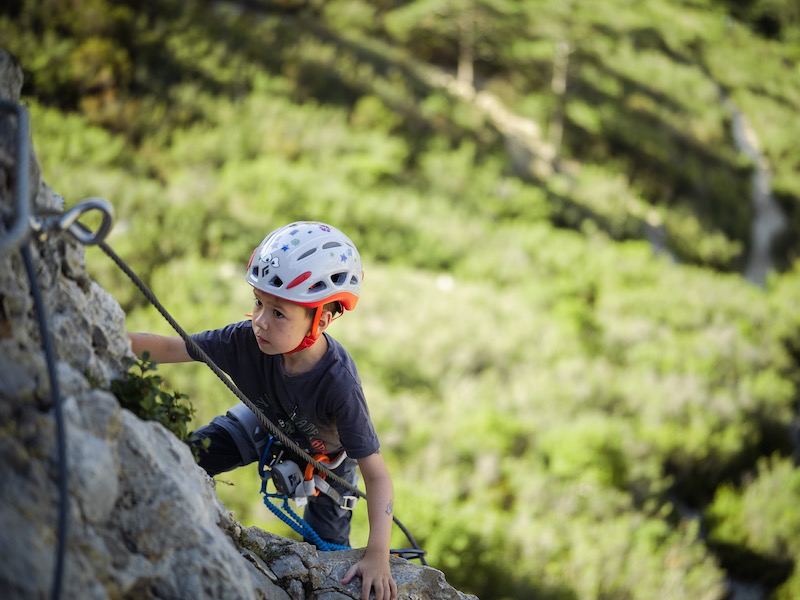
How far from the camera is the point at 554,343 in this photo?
32.4ft

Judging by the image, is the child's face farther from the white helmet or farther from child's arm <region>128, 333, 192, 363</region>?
child's arm <region>128, 333, 192, 363</region>

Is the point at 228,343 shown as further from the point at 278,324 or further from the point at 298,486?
the point at 298,486

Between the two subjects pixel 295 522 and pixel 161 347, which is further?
pixel 295 522

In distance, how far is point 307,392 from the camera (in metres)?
2.52

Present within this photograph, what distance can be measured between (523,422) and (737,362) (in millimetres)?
4939

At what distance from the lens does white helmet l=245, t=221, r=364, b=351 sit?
8.03 feet

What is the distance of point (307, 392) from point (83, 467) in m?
0.97

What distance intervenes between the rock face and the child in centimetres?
38

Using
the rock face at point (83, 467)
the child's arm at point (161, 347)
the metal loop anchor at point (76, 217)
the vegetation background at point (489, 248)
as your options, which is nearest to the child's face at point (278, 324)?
the child's arm at point (161, 347)

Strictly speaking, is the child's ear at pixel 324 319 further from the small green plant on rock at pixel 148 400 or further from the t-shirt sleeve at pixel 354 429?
the small green plant on rock at pixel 148 400

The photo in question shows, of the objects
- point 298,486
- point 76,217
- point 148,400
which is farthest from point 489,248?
point 76,217

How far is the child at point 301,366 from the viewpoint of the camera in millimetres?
2420

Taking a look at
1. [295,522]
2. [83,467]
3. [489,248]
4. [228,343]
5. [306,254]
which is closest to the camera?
[83,467]

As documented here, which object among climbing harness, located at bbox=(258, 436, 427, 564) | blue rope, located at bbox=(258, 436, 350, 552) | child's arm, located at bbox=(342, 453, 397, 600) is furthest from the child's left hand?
blue rope, located at bbox=(258, 436, 350, 552)
